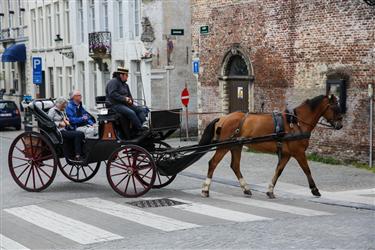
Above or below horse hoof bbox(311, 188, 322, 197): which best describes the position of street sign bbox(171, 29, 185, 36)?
above

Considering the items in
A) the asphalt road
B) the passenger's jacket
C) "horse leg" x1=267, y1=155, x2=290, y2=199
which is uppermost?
the passenger's jacket

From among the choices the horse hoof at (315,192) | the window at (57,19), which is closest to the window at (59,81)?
the window at (57,19)

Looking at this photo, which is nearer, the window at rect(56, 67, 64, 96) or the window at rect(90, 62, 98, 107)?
the window at rect(90, 62, 98, 107)

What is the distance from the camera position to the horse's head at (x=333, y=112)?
12398 millimetres

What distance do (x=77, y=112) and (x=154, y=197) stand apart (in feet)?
8.15

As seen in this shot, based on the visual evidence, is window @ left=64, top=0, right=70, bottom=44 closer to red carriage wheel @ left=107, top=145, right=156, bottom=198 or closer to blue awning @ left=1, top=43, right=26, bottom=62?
blue awning @ left=1, top=43, right=26, bottom=62

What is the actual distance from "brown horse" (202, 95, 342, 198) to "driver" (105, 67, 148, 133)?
145 centimetres

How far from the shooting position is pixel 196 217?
10500 mm

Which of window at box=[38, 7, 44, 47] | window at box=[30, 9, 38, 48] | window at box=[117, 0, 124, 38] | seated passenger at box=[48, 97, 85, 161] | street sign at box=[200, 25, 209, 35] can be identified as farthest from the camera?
window at box=[30, 9, 38, 48]

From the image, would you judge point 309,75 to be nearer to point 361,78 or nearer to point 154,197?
Answer: point 361,78

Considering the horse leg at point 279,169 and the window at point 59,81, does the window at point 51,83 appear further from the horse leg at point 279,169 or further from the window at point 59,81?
the horse leg at point 279,169

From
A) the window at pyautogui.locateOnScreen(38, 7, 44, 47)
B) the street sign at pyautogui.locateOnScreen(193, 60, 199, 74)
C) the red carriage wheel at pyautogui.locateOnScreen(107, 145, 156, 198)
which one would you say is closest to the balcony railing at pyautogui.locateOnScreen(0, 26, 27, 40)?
the window at pyautogui.locateOnScreen(38, 7, 44, 47)

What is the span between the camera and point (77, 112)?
13.7 m

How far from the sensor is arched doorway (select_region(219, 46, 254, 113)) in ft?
68.3
